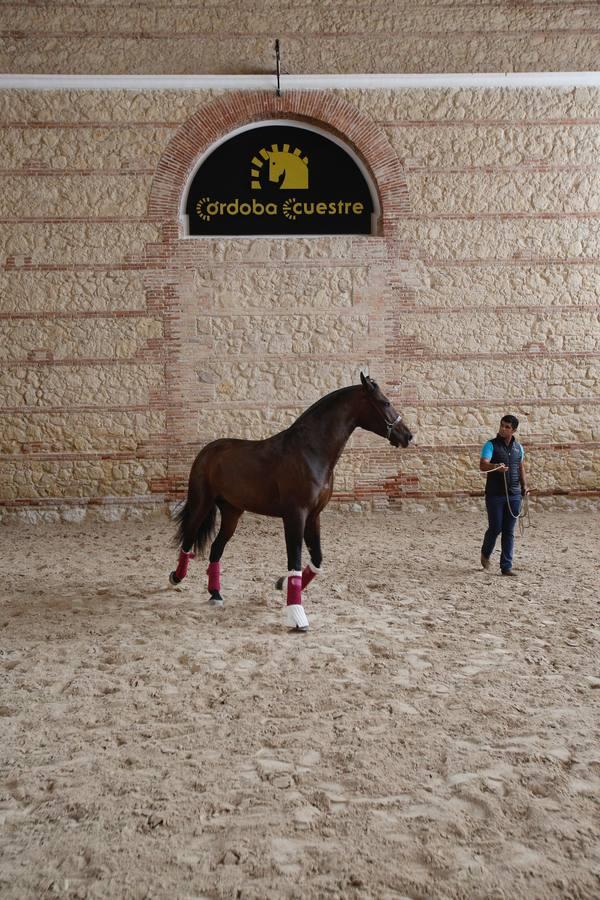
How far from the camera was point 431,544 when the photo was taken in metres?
7.95

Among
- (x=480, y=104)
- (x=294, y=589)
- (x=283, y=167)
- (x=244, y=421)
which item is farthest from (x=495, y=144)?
(x=294, y=589)

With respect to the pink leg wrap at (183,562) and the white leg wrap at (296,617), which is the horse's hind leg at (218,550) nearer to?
the pink leg wrap at (183,562)

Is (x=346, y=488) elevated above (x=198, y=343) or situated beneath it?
situated beneath

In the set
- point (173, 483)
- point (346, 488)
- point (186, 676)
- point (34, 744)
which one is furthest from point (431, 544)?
point (34, 744)

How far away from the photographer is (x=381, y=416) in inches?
215

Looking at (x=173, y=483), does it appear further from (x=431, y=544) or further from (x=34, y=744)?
(x=34, y=744)

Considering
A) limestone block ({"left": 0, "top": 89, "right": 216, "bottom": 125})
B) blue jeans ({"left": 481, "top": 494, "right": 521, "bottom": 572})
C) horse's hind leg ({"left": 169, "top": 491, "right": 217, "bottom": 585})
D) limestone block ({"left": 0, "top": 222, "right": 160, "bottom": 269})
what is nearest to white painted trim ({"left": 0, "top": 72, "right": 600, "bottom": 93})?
limestone block ({"left": 0, "top": 89, "right": 216, "bottom": 125})

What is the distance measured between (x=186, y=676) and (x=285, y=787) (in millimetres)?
1426

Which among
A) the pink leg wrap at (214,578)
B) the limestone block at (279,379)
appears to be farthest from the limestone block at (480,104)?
the pink leg wrap at (214,578)

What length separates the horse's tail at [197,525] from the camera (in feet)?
19.2

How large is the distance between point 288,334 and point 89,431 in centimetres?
269

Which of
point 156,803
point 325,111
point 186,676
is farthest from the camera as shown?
point 325,111

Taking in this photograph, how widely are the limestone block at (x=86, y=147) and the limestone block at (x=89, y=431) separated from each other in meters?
2.94

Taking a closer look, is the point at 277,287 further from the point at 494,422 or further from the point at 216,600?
the point at 216,600
